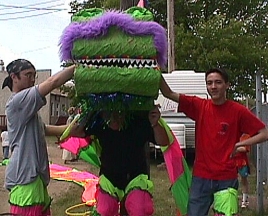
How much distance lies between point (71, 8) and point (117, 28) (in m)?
21.5

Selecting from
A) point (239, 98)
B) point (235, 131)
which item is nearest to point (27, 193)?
point (235, 131)

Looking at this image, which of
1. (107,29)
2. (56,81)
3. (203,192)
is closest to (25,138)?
(56,81)

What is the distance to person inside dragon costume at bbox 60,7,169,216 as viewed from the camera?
372 centimetres

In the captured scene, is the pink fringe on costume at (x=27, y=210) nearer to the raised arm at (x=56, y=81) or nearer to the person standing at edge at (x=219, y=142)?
the raised arm at (x=56, y=81)

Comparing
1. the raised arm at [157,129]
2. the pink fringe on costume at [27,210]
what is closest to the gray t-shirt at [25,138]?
the pink fringe on costume at [27,210]

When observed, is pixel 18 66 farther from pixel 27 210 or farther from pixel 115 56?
pixel 27 210

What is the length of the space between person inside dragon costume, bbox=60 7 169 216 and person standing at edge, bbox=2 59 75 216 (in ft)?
0.69

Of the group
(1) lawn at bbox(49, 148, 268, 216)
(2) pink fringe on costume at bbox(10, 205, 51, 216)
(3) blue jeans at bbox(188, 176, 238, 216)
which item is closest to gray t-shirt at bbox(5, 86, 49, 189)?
(2) pink fringe on costume at bbox(10, 205, 51, 216)

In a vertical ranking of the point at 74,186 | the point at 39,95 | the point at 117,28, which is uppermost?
the point at 117,28

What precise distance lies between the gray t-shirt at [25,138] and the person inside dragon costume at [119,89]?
360 millimetres

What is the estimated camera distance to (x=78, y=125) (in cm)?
422

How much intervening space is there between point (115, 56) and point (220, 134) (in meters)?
1.09

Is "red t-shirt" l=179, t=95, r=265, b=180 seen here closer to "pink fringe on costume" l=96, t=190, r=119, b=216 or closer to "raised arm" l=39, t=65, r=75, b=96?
"pink fringe on costume" l=96, t=190, r=119, b=216

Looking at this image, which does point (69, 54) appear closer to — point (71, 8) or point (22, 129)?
point (22, 129)
